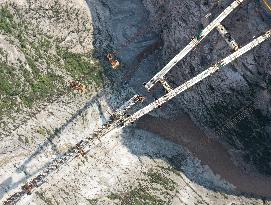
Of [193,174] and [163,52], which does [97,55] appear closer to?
[163,52]

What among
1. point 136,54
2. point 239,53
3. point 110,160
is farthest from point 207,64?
point 110,160

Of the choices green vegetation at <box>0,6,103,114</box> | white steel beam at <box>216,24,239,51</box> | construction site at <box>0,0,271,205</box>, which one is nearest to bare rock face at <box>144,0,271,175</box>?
construction site at <box>0,0,271,205</box>

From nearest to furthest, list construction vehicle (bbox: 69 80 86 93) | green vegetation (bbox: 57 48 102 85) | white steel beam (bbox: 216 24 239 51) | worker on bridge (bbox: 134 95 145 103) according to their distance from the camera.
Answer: white steel beam (bbox: 216 24 239 51) → worker on bridge (bbox: 134 95 145 103) → construction vehicle (bbox: 69 80 86 93) → green vegetation (bbox: 57 48 102 85)

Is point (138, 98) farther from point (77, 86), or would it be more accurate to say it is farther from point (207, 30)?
point (207, 30)

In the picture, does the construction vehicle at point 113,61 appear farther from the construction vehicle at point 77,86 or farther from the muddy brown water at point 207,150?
the muddy brown water at point 207,150

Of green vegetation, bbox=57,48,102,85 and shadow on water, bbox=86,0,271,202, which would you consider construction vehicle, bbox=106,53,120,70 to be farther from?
green vegetation, bbox=57,48,102,85

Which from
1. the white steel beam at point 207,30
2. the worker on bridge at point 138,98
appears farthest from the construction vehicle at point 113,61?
the white steel beam at point 207,30
